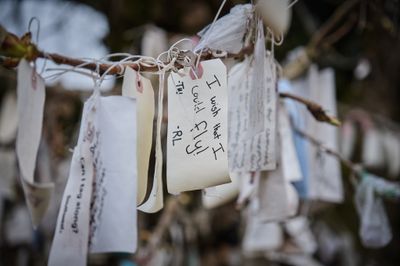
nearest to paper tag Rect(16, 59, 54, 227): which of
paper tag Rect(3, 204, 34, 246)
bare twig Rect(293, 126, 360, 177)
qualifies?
bare twig Rect(293, 126, 360, 177)

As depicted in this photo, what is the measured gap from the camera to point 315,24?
255 cm

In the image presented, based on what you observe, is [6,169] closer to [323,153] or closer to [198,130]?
[323,153]

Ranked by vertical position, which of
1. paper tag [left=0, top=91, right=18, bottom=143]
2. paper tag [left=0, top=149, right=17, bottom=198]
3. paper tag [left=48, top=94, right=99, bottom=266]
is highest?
paper tag [left=0, top=91, right=18, bottom=143]

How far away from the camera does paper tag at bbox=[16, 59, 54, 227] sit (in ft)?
1.94

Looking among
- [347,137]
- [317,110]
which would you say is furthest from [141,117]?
[347,137]

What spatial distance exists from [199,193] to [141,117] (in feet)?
4.81

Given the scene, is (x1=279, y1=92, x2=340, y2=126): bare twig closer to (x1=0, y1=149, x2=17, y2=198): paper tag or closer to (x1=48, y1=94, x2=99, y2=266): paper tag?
(x1=48, y1=94, x2=99, y2=266): paper tag

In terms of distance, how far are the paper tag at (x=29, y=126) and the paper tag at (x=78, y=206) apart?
5 centimetres

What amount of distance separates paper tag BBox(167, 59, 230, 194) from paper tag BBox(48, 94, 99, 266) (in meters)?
0.11

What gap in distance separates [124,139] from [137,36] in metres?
1.58

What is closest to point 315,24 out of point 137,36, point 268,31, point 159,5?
point 159,5

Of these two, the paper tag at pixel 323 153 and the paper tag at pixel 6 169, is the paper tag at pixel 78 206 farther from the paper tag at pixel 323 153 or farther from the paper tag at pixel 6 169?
the paper tag at pixel 6 169

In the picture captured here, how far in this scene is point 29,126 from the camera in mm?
610

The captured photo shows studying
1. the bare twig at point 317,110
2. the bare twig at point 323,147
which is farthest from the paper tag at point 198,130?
the bare twig at point 323,147
